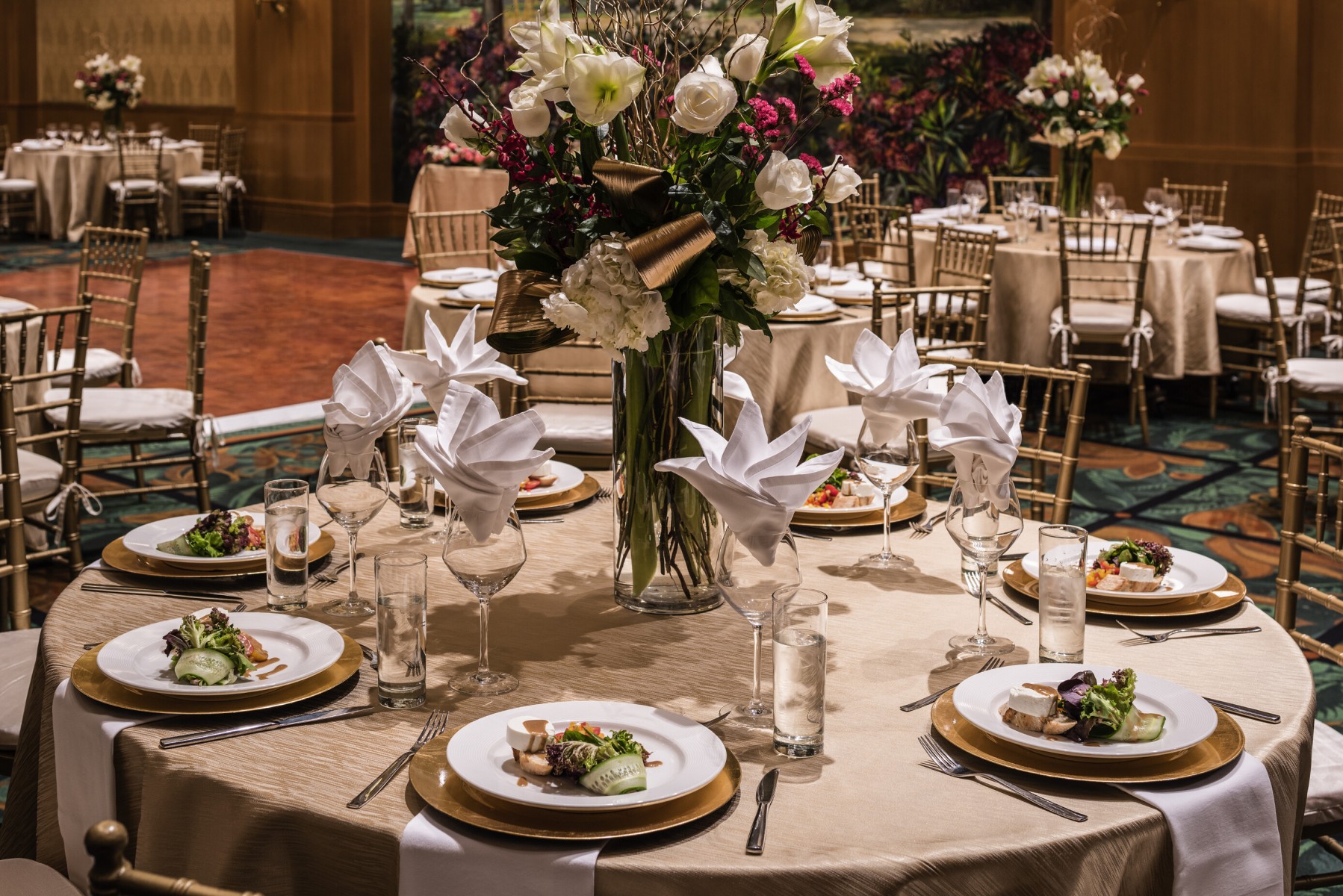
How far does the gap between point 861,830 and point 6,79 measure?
59.0 feet

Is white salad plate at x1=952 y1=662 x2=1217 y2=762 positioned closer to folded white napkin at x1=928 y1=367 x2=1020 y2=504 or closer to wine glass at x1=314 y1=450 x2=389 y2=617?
folded white napkin at x1=928 y1=367 x2=1020 y2=504

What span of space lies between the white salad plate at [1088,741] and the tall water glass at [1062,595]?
0.11ft

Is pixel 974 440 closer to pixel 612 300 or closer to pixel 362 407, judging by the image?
pixel 612 300

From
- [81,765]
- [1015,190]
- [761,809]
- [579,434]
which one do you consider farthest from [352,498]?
[1015,190]

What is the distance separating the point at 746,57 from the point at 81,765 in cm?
120

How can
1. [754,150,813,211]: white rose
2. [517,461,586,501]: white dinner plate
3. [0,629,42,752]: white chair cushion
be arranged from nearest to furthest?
[754,150,813,211]: white rose
[0,629,42,752]: white chair cushion
[517,461,586,501]: white dinner plate

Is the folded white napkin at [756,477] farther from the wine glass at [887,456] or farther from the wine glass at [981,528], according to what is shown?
the wine glass at [887,456]

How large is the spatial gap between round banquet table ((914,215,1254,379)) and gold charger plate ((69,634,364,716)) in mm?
5444

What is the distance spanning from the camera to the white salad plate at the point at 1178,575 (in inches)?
79.4

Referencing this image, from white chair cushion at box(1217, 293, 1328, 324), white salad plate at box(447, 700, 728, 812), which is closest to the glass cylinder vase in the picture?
white salad plate at box(447, 700, 728, 812)

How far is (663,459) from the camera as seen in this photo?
1956 mm

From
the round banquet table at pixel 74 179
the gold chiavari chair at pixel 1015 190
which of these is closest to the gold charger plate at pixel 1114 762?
the gold chiavari chair at pixel 1015 190

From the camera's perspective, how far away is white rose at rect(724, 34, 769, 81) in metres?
1.83

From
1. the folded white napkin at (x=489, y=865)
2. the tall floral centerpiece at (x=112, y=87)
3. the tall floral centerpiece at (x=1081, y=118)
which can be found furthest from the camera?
the tall floral centerpiece at (x=112, y=87)
